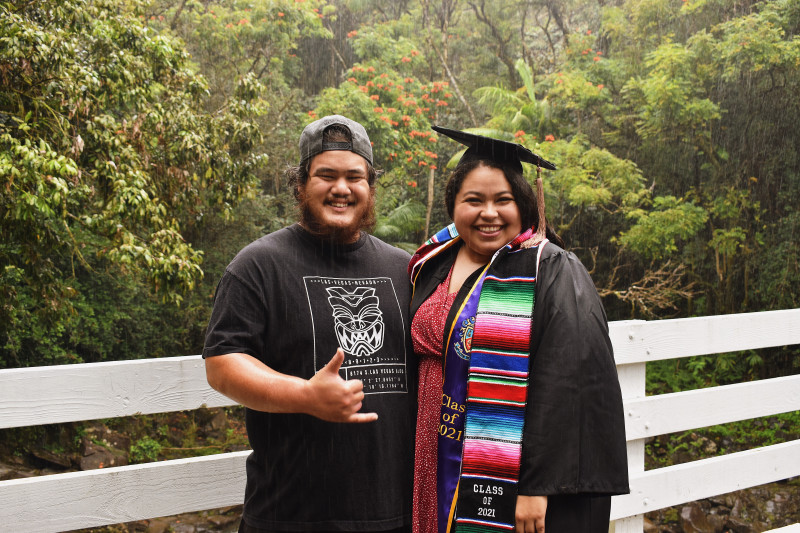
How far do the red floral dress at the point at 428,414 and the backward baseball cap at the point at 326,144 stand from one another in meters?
0.59

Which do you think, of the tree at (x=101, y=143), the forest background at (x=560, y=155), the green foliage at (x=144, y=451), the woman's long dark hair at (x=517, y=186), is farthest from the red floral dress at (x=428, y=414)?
the green foliage at (x=144, y=451)

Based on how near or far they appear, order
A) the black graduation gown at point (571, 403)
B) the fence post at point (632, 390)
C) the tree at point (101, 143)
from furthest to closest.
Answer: the tree at point (101, 143) < the fence post at point (632, 390) < the black graduation gown at point (571, 403)

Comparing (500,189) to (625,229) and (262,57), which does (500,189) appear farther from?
(262,57)

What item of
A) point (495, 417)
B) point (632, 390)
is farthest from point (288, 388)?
point (632, 390)

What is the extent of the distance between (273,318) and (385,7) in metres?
19.2

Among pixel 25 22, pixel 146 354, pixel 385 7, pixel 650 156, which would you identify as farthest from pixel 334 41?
pixel 25 22

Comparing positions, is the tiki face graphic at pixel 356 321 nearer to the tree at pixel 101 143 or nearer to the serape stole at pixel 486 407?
the serape stole at pixel 486 407

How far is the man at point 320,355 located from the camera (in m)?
1.98

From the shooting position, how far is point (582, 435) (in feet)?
6.42

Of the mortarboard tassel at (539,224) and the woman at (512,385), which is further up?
the mortarboard tassel at (539,224)

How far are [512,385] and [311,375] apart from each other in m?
0.60

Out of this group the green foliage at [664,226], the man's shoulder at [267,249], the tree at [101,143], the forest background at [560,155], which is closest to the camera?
the man's shoulder at [267,249]

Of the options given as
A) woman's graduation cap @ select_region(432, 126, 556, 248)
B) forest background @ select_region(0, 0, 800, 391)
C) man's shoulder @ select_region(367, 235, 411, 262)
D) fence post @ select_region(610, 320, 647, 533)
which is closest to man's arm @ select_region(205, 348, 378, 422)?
man's shoulder @ select_region(367, 235, 411, 262)

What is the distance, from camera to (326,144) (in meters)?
2.19
